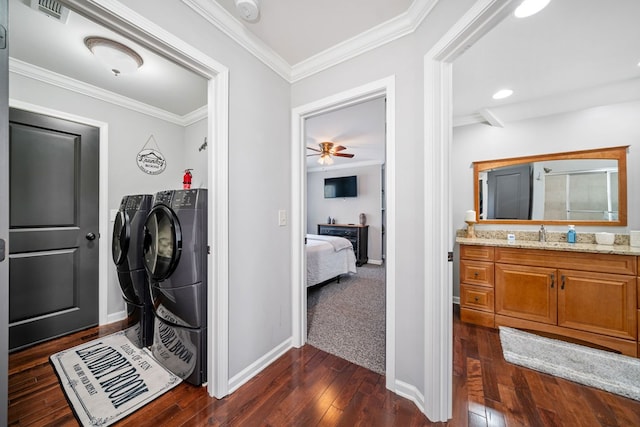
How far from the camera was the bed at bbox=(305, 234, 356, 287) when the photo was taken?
10.8ft

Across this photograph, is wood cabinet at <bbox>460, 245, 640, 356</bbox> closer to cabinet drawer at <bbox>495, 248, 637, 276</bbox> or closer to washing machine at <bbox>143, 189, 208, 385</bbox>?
cabinet drawer at <bbox>495, 248, 637, 276</bbox>

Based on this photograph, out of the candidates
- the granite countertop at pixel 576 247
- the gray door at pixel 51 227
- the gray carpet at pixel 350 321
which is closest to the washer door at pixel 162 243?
the gray door at pixel 51 227

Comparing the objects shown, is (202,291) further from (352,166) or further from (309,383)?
(352,166)

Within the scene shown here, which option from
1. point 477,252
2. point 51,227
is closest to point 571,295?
point 477,252

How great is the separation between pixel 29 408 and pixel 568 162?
4.82 meters

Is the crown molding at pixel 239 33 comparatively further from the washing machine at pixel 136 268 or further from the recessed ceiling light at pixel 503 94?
the recessed ceiling light at pixel 503 94

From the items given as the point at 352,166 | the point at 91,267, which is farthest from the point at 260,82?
the point at 352,166

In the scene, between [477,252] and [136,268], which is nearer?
[136,268]

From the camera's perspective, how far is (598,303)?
1.93 m

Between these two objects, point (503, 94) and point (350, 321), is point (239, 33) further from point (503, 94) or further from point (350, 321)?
point (350, 321)

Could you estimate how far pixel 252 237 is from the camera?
5.54 ft

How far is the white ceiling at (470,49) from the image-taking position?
54.1 inches

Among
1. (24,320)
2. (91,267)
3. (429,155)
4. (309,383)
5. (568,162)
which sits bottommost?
(309,383)

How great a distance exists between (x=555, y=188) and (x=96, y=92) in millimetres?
4954
